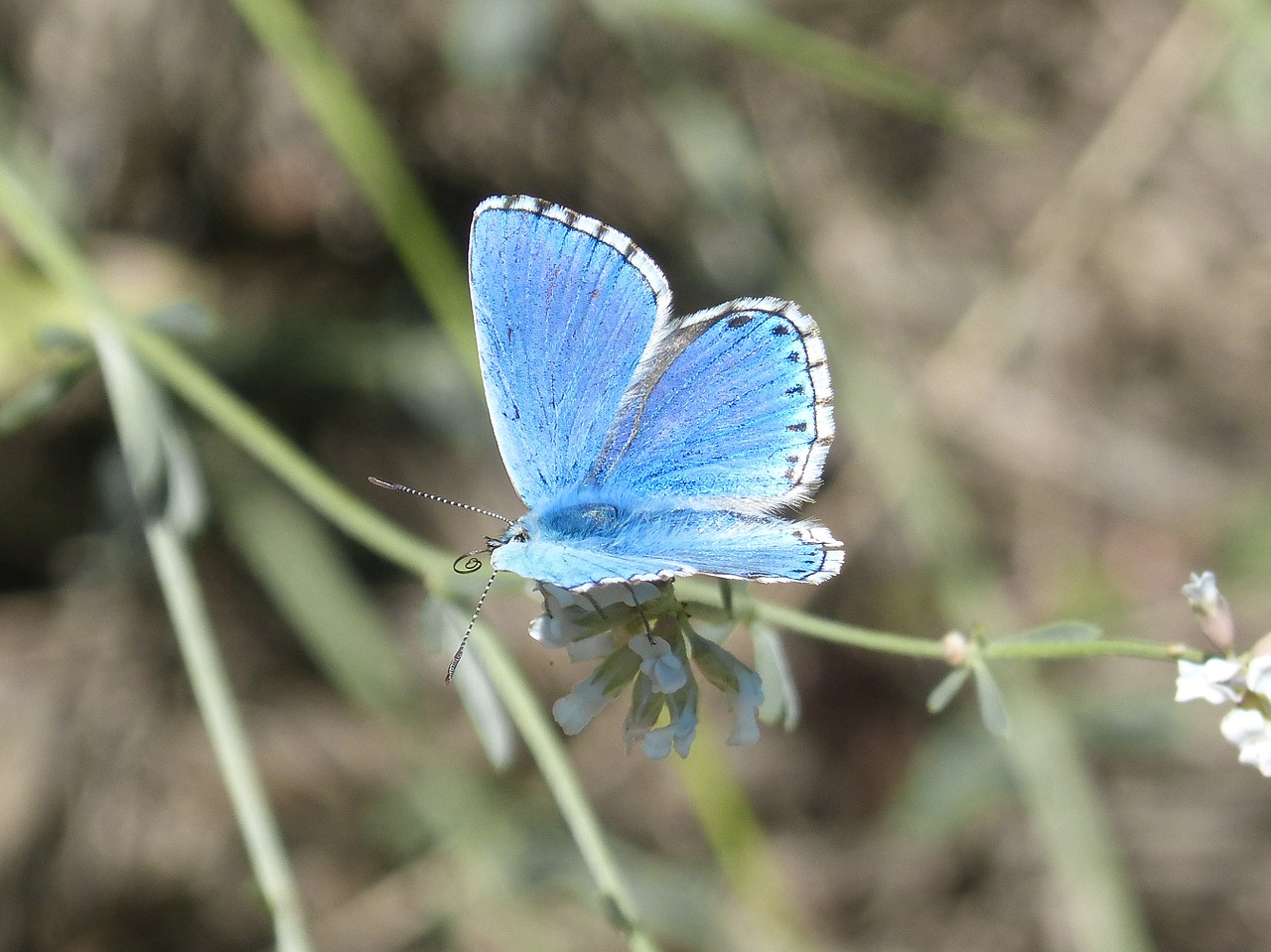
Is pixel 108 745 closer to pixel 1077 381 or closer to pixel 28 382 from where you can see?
pixel 28 382

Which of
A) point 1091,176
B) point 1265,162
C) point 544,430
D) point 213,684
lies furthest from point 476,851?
point 1265,162

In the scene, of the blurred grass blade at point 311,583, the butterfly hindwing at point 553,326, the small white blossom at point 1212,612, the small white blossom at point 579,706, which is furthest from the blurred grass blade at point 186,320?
the small white blossom at point 1212,612

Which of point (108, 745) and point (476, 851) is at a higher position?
point (108, 745)

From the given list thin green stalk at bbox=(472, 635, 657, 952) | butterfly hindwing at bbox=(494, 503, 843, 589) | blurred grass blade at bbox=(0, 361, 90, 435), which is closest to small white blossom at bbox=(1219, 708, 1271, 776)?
butterfly hindwing at bbox=(494, 503, 843, 589)

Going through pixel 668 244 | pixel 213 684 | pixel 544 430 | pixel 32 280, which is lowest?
pixel 213 684

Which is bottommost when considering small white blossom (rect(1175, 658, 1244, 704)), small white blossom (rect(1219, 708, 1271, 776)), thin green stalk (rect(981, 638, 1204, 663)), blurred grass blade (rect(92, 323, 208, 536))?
small white blossom (rect(1219, 708, 1271, 776))

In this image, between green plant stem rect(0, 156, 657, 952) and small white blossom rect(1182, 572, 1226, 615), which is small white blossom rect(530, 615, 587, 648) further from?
small white blossom rect(1182, 572, 1226, 615)
